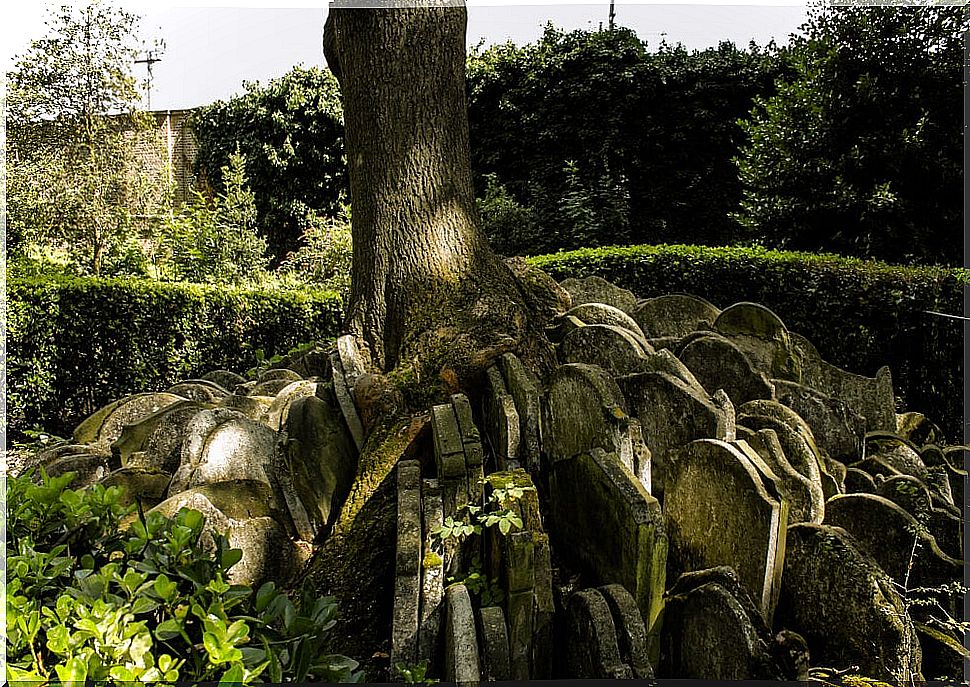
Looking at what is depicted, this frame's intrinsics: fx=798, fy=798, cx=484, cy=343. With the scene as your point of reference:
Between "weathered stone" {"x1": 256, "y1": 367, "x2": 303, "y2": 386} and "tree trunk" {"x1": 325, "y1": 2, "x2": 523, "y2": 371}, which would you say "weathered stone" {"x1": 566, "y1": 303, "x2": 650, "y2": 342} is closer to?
"tree trunk" {"x1": 325, "y1": 2, "x2": 523, "y2": 371}

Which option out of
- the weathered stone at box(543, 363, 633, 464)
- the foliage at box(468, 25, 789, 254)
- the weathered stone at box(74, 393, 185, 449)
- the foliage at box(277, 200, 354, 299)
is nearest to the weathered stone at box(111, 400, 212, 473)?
the weathered stone at box(74, 393, 185, 449)

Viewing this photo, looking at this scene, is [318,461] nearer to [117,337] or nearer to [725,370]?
[725,370]

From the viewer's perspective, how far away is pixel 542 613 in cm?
220

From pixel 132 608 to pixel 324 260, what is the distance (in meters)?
10.2

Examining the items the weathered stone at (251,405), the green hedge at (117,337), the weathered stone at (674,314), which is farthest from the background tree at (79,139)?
the weathered stone at (674,314)

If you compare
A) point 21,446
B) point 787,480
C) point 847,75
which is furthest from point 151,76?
point 787,480

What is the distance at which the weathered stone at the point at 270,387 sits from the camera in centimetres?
409

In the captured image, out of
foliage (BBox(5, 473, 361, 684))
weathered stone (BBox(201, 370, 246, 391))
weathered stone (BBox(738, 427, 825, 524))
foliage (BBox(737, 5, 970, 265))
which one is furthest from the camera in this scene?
foliage (BBox(737, 5, 970, 265))

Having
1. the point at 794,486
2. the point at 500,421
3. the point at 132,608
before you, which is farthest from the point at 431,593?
the point at 794,486

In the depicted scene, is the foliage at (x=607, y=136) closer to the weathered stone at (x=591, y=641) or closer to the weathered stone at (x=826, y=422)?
the weathered stone at (x=826, y=422)

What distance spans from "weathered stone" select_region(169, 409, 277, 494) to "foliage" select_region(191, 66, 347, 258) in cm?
1113

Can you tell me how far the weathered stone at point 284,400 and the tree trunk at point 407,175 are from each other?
0.34 metres

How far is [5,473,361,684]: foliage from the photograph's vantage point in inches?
51.7

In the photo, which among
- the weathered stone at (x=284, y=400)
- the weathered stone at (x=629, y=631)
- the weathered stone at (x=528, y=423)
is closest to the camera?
the weathered stone at (x=629, y=631)
